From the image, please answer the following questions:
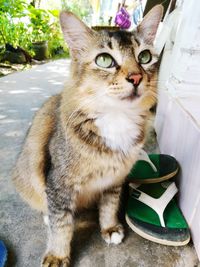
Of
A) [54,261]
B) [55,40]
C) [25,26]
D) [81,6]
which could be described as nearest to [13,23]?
[25,26]

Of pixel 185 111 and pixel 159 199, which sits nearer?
pixel 159 199

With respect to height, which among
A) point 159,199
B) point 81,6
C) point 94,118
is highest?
Answer: point 81,6

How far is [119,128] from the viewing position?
1.02m

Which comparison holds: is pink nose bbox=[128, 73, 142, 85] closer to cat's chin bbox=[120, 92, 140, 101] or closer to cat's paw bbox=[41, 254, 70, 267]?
cat's chin bbox=[120, 92, 140, 101]

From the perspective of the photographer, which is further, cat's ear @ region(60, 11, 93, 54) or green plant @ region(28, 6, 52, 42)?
green plant @ region(28, 6, 52, 42)

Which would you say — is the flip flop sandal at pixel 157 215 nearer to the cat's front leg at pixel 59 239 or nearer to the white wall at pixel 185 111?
the white wall at pixel 185 111

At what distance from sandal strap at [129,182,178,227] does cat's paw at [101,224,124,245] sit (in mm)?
175

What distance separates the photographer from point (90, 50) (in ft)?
3.31

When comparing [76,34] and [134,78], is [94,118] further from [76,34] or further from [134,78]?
[76,34]

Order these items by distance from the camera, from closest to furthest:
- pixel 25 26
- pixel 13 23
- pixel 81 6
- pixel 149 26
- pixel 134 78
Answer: pixel 134 78
pixel 149 26
pixel 13 23
pixel 25 26
pixel 81 6

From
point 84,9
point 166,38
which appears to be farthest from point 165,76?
point 84,9

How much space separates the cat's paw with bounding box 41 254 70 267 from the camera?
102 centimetres

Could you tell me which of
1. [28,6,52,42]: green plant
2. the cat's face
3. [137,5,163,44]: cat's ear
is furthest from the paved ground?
[28,6,52,42]: green plant

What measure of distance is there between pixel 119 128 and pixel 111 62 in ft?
0.81
